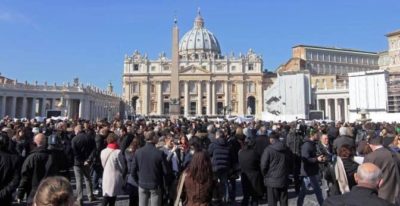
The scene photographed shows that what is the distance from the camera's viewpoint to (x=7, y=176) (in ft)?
15.6

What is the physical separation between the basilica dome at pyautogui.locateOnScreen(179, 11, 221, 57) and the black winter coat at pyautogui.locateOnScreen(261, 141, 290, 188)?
98.9m

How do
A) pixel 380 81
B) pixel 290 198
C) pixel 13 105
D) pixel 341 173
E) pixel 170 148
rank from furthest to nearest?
pixel 13 105, pixel 380 81, pixel 290 198, pixel 170 148, pixel 341 173

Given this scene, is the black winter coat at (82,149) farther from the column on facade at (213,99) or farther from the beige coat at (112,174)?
the column on facade at (213,99)

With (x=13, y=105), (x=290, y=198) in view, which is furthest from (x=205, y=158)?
(x=13, y=105)

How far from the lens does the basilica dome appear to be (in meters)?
108

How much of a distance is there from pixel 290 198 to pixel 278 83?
4044 centimetres

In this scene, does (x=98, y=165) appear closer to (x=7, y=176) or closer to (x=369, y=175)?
(x=7, y=176)

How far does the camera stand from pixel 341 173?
5.00 metres

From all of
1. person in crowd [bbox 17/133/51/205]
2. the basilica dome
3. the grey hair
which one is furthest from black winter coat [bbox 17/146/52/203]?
the basilica dome

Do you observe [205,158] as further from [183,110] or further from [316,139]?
[183,110]

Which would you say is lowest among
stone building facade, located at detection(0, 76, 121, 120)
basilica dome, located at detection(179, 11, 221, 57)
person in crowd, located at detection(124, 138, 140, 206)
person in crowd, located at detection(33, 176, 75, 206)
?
person in crowd, located at detection(124, 138, 140, 206)

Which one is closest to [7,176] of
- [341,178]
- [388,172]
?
[341,178]

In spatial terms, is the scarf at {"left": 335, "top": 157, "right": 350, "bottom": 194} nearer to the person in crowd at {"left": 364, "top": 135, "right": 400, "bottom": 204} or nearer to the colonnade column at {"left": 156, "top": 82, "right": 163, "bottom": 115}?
the person in crowd at {"left": 364, "top": 135, "right": 400, "bottom": 204}

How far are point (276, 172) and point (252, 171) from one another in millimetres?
830
